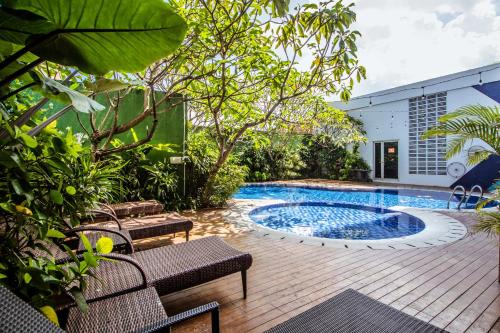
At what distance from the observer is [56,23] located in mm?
976

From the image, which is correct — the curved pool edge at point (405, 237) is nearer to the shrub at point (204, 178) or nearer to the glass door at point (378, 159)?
the shrub at point (204, 178)

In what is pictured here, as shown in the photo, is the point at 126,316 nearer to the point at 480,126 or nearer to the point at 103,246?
the point at 103,246

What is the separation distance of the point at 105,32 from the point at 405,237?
5463 millimetres

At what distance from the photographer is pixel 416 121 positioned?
13.6m

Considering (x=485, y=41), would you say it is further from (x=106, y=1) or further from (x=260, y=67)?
(x=106, y=1)

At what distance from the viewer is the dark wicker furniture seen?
1668mm

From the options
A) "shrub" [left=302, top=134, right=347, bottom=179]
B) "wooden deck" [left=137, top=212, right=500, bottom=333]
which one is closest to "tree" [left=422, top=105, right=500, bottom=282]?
"wooden deck" [left=137, top=212, right=500, bottom=333]

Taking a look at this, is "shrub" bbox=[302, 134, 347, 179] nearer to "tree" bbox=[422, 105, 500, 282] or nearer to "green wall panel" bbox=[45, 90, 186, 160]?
"green wall panel" bbox=[45, 90, 186, 160]

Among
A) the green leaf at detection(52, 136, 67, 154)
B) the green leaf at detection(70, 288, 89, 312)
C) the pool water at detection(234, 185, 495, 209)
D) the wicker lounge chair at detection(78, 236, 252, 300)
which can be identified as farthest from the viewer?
the pool water at detection(234, 185, 495, 209)

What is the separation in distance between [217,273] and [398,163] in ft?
48.5

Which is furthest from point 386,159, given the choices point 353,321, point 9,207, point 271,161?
point 9,207

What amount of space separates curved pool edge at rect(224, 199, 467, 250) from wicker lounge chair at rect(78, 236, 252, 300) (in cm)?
215

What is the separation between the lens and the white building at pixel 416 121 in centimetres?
1145

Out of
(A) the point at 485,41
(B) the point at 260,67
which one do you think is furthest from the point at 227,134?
(A) the point at 485,41
